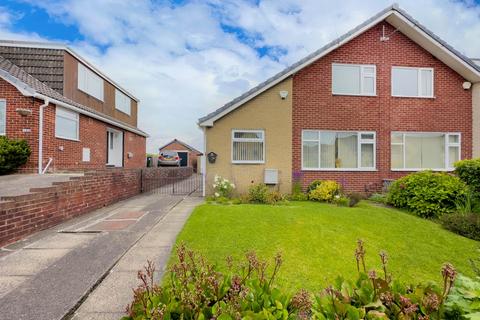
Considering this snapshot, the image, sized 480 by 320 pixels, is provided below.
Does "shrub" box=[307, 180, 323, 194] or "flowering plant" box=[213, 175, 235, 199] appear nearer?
"flowering plant" box=[213, 175, 235, 199]

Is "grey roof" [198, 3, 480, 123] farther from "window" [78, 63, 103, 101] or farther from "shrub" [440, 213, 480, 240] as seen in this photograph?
"window" [78, 63, 103, 101]

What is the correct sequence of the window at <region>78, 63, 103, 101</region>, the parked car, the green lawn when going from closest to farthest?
the green lawn < the window at <region>78, 63, 103, 101</region> < the parked car

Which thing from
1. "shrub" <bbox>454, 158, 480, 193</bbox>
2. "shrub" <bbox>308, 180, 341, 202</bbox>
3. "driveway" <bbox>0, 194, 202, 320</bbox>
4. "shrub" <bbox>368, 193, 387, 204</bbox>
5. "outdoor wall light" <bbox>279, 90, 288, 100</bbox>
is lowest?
"driveway" <bbox>0, 194, 202, 320</bbox>

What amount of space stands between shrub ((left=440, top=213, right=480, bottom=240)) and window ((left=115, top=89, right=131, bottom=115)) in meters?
21.7

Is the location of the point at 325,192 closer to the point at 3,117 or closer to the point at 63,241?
the point at 63,241

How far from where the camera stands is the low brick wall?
4.93 m

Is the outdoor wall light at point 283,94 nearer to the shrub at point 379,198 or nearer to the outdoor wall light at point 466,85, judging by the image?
the shrub at point 379,198

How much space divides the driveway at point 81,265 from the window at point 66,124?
692 cm

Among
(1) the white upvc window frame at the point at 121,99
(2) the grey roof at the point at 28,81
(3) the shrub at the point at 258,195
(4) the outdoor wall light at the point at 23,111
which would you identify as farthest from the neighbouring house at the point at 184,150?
(3) the shrub at the point at 258,195

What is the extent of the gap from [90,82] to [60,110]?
637 centimetres

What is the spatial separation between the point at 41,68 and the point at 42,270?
47.7 feet

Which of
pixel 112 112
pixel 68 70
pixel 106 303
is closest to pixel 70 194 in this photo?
pixel 106 303

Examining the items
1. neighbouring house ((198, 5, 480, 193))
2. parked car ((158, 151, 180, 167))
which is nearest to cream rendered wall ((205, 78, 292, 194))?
neighbouring house ((198, 5, 480, 193))

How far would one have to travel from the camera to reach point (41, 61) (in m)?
14.5
